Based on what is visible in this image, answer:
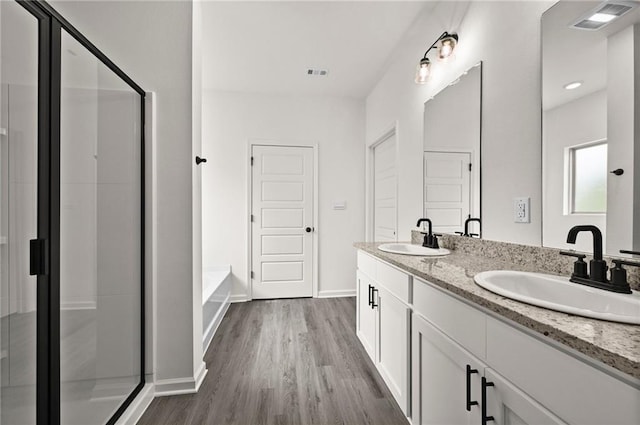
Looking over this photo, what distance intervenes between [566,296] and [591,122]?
66cm

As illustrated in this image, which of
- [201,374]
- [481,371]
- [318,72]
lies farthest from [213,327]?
[318,72]

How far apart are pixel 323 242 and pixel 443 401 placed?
114 inches

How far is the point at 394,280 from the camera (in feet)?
5.64

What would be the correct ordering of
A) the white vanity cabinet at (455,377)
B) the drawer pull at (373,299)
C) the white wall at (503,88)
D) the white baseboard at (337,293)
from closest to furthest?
the white vanity cabinet at (455,377), the white wall at (503,88), the drawer pull at (373,299), the white baseboard at (337,293)

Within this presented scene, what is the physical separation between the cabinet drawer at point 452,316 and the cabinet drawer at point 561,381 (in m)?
0.06

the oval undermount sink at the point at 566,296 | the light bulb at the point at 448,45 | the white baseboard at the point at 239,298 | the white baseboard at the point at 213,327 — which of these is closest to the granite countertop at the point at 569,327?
the oval undermount sink at the point at 566,296

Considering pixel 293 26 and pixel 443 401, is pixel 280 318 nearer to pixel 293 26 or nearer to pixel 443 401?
pixel 443 401

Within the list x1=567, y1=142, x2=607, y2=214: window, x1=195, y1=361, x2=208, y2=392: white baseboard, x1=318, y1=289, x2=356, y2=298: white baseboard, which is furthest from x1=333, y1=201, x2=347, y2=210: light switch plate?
x1=567, y1=142, x2=607, y2=214: window

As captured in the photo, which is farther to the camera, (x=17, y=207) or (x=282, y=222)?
(x=282, y=222)

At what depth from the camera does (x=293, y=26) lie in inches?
99.5

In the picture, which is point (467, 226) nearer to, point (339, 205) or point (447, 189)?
point (447, 189)

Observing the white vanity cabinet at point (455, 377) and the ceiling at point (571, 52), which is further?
the ceiling at point (571, 52)

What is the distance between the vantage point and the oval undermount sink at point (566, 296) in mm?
762

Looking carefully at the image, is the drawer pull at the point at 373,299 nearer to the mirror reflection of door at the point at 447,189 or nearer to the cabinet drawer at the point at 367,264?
the cabinet drawer at the point at 367,264
